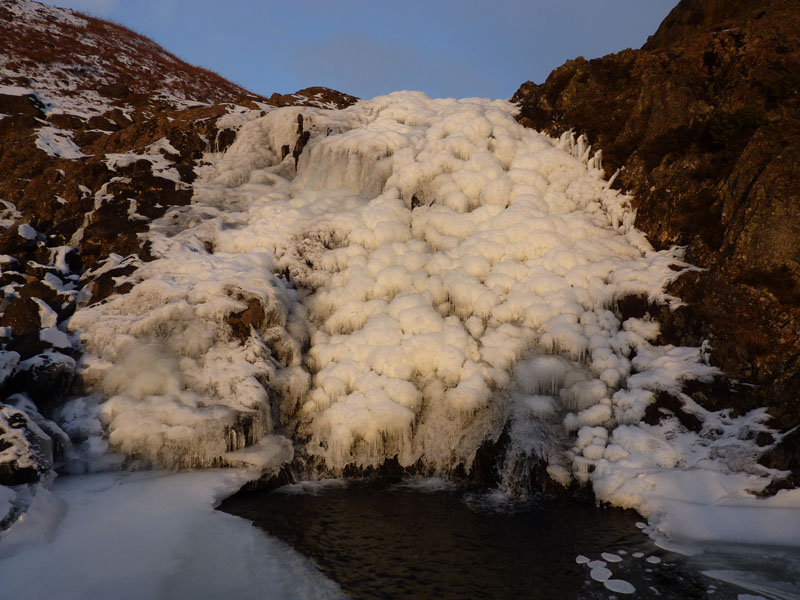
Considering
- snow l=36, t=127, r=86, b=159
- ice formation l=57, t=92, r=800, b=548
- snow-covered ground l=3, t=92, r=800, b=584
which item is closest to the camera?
snow-covered ground l=3, t=92, r=800, b=584

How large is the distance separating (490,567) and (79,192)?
1558cm

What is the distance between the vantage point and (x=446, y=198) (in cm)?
1569

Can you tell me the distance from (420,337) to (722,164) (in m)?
8.74

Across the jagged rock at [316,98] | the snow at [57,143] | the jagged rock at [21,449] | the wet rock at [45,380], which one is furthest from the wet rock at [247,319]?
the jagged rock at [316,98]

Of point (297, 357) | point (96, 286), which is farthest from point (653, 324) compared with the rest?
point (96, 286)

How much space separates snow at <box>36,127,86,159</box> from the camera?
17.3 m

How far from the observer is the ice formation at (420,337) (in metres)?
9.78

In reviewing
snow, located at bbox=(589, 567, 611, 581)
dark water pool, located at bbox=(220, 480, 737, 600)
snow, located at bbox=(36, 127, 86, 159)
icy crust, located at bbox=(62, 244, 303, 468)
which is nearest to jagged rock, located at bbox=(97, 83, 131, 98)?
snow, located at bbox=(36, 127, 86, 159)

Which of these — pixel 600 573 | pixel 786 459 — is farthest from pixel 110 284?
pixel 786 459

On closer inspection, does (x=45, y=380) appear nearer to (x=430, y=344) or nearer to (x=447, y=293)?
(x=430, y=344)

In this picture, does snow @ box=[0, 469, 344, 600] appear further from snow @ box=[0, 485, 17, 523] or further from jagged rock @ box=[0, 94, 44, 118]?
Answer: jagged rock @ box=[0, 94, 44, 118]

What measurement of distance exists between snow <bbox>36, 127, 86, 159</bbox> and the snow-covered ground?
209 inches

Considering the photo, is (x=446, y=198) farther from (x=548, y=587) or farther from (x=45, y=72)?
(x=45, y=72)

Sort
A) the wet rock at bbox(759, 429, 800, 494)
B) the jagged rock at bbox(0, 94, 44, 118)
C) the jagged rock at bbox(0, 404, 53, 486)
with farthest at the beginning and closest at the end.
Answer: the jagged rock at bbox(0, 94, 44, 118) < the wet rock at bbox(759, 429, 800, 494) < the jagged rock at bbox(0, 404, 53, 486)
